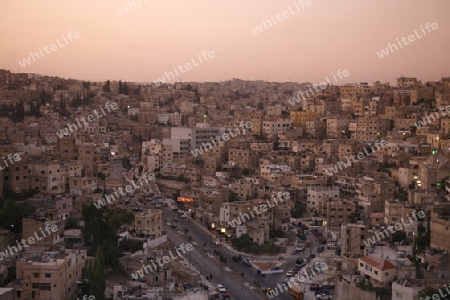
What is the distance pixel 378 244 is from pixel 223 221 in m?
4.17

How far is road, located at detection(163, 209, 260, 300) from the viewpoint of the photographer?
11477 mm

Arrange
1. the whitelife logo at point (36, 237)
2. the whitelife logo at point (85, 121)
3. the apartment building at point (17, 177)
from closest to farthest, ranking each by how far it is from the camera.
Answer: the whitelife logo at point (36, 237) < the apartment building at point (17, 177) < the whitelife logo at point (85, 121)

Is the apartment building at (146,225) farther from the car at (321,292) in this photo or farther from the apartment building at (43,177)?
the car at (321,292)

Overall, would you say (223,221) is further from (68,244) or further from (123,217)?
(68,244)

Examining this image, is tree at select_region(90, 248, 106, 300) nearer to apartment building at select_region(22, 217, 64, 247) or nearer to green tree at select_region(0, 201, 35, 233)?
apartment building at select_region(22, 217, 64, 247)

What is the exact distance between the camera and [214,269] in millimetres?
12578

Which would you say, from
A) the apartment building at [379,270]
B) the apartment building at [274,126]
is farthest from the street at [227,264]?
the apartment building at [274,126]

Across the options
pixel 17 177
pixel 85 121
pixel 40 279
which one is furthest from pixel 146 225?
pixel 85 121

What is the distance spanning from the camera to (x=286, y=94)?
158 ft

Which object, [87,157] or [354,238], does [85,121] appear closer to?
[87,157]

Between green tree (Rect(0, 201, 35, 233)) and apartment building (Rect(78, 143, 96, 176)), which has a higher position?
apartment building (Rect(78, 143, 96, 176))

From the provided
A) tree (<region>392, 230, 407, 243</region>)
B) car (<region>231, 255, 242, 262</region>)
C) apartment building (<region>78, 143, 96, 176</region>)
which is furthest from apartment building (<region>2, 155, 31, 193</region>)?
tree (<region>392, 230, 407, 243</region>)

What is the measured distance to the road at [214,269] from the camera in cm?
1148

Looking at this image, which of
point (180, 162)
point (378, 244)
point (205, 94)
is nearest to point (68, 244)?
point (378, 244)
